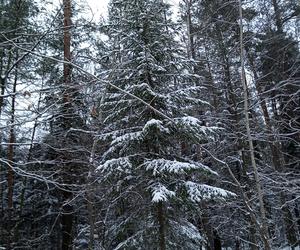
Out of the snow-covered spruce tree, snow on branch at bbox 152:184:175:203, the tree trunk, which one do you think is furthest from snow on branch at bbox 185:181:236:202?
the tree trunk

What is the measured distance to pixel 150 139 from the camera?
8.91 m

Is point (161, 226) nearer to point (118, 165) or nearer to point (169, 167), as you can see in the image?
point (169, 167)

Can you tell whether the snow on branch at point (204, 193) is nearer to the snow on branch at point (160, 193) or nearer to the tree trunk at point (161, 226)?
the snow on branch at point (160, 193)

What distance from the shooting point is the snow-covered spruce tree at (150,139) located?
323 inches

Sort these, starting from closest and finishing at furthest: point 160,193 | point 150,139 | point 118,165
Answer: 1. point 160,193
2. point 118,165
3. point 150,139

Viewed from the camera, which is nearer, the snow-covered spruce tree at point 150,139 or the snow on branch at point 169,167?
the snow on branch at point 169,167

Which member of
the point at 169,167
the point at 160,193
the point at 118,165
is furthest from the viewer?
the point at 118,165

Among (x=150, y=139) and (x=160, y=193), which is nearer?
(x=160, y=193)

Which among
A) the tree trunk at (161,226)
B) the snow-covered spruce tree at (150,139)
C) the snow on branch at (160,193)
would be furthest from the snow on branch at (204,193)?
the tree trunk at (161,226)


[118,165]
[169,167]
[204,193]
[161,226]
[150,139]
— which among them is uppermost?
[150,139]

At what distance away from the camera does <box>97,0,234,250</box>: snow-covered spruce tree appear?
323 inches


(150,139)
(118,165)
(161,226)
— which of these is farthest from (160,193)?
(150,139)

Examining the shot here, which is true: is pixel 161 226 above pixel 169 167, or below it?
below

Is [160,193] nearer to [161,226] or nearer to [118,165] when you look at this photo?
[161,226]
